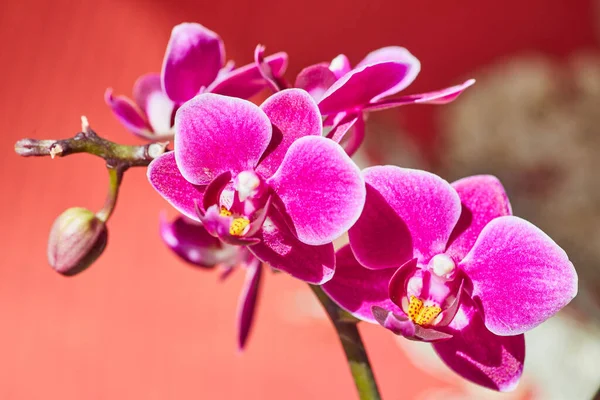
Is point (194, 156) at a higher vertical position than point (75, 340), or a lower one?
higher

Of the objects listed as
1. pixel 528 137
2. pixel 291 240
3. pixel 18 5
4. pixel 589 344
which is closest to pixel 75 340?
pixel 18 5

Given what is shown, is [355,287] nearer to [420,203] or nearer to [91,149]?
[420,203]

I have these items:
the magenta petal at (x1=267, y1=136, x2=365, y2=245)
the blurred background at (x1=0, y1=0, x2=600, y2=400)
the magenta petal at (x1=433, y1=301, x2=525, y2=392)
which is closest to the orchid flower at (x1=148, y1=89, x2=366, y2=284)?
the magenta petal at (x1=267, y1=136, x2=365, y2=245)

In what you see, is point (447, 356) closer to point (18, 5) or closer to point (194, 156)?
point (194, 156)

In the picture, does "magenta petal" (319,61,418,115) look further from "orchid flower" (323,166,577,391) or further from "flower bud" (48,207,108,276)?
"flower bud" (48,207,108,276)

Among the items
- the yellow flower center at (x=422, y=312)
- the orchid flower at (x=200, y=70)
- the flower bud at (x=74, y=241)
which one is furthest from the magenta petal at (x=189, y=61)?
the yellow flower center at (x=422, y=312)

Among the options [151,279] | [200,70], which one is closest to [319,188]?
[200,70]

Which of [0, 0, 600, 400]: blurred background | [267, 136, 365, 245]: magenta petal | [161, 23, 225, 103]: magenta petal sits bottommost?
[0, 0, 600, 400]: blurred background

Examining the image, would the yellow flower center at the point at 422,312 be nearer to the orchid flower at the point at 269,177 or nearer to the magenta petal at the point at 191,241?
the orchid flower at the point at 269,177
